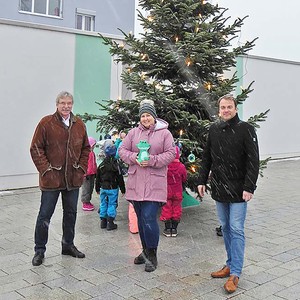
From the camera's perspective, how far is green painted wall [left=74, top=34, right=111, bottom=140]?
10445 millimetres

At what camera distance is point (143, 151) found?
187 inches

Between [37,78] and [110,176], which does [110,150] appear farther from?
[37,78]

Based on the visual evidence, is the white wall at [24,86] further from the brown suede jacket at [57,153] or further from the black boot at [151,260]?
the black boot at [151,260]

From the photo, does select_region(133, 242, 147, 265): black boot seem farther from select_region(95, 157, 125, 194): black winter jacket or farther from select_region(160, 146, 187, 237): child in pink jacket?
select_region(95, 157, 125, 194): black winter jacket

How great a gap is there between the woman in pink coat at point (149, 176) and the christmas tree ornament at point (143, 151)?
0.02m

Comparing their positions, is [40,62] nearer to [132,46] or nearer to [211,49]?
[132,46]

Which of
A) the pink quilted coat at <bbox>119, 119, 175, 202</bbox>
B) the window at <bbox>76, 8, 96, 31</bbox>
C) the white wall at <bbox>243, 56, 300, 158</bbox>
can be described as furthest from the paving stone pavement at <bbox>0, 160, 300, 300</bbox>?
the window at <bbox>76, 8, 96, 31</bbox>

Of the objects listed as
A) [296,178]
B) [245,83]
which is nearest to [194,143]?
[296,178]

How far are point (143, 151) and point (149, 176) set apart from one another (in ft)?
0.99

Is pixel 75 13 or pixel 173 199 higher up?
pixel 75 13

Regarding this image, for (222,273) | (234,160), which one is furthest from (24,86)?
(222,273)

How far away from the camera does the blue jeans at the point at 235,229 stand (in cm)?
431

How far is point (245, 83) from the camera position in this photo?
15.2 meters

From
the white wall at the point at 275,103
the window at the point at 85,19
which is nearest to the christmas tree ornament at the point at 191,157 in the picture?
the white wall at the point at 275,103
